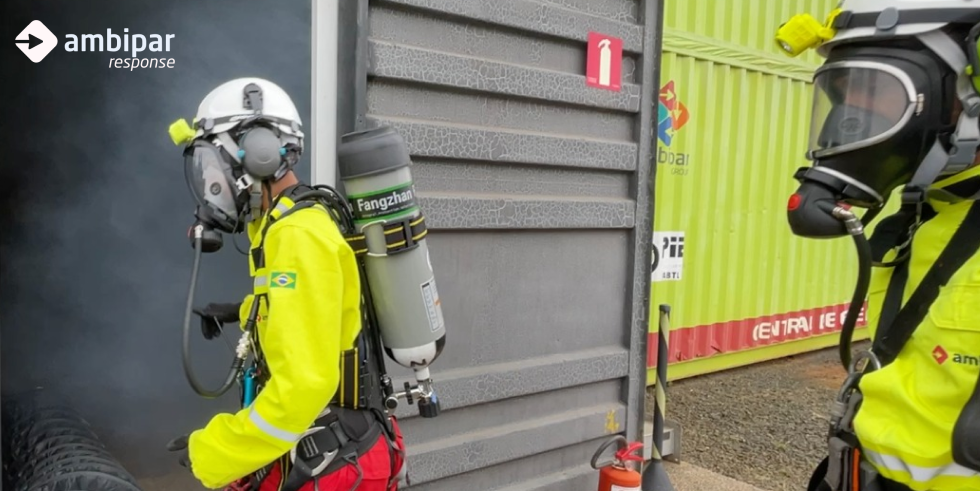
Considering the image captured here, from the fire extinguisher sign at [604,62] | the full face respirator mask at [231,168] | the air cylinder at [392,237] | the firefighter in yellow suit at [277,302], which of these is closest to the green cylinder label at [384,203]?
the air cylinder at [392,237]

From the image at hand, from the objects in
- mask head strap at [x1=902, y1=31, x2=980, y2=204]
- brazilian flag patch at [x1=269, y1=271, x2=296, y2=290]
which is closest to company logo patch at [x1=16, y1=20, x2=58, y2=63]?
brazilian flag patch at [x1=269, y1=271, x2=296, y2=290]

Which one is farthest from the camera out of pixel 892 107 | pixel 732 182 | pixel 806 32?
pixel 732 182

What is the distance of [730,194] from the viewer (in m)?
6.49

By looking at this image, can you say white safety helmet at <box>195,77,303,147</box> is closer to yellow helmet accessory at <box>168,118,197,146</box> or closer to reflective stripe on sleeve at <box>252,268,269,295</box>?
yellow helmet accessory at <box>168,118,197,146</box>

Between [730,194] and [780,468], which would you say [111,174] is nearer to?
[780,468]

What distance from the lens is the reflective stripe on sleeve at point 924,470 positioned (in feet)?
5.67

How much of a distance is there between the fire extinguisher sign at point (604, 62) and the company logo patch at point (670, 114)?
2172mm

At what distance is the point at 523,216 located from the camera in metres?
3.31

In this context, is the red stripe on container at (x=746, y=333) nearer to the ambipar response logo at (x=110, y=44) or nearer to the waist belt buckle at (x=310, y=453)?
the waist belt buckle at (x=310, y=453)

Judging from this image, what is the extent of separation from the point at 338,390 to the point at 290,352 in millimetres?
306

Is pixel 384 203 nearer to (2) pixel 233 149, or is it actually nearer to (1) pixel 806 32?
(2) pixel 233 149

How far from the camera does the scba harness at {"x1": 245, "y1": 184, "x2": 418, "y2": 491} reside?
198cm

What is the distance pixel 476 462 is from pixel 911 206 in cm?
197

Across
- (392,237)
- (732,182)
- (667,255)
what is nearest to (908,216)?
(392,237)
